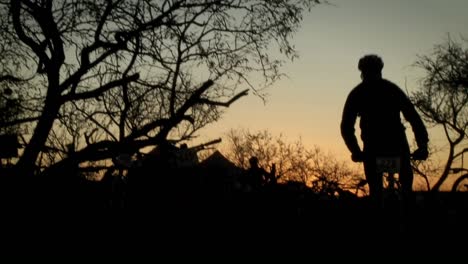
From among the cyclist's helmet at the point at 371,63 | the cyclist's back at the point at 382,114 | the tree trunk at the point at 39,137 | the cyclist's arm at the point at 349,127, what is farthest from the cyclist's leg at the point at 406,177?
the tree trunk at the point at 39,137

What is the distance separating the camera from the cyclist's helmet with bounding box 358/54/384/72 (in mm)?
6199

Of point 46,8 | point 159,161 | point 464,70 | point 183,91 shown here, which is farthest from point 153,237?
point 464,70

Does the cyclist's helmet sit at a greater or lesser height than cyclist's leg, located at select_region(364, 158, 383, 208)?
greater

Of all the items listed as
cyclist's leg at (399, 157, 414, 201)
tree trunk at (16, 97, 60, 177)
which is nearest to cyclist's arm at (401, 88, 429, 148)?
cyclist's leg at (399, 157, 414, 201)

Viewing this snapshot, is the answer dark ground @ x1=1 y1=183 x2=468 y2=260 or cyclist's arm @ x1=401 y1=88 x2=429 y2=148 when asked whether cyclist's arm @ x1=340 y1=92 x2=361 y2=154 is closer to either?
cyclist's arm @ x1=401 y1=88 x2=429 y2=148

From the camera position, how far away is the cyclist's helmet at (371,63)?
6.20 meters

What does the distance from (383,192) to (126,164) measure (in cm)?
493

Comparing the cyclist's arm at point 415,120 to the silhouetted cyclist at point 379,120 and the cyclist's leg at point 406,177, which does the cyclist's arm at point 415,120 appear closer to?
the silhouetted cyclist at point 379,120

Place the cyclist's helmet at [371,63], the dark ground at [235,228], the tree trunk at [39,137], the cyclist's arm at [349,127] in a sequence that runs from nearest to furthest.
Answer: the dark ground at [235,228] → the cyclist's helmet at [371,63] → the cyclist's arm at [349,127] → the tree trunk at [39,137]

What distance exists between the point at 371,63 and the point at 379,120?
632mm

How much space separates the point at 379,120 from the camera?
6.28 meters

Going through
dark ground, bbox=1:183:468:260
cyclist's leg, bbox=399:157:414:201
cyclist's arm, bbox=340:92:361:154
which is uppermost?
cyclist's arm, bbox=340:92:361:154

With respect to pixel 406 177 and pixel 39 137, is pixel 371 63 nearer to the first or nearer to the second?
pixel 406 177

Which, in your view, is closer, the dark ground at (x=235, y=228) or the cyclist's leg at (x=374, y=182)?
the dark ground at (x=235, y=228)
